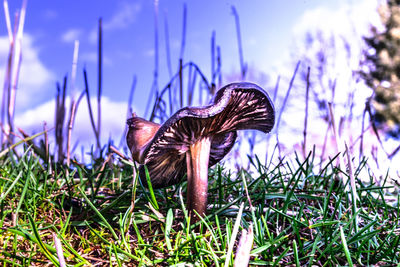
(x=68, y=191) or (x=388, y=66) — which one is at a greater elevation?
(x=388, y=66)

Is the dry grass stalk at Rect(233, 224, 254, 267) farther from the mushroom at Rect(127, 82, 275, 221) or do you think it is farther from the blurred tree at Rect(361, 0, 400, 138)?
the blurred tree at Rect(361, 0, 400, 138)

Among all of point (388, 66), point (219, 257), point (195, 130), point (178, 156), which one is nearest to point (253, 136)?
Answer: point (178, 156)

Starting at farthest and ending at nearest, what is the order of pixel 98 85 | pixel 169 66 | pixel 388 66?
pixel 388 66 < pixel 169 66 < pixel 98 85

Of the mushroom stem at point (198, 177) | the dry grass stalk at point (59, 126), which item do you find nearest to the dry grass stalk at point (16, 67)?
the dry grass stalk at point (59, 126)

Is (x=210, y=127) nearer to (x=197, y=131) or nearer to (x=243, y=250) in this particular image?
(x=197, y=131)

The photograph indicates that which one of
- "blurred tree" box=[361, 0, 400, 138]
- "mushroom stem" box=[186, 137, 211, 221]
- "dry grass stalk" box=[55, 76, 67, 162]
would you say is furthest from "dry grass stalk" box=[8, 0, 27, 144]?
"blurred tree" box=[361, 0, 400, 138]

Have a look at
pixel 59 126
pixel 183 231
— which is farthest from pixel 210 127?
pixel 59 126

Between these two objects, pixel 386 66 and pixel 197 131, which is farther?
pixel 386 66

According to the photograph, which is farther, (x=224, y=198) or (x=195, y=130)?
(x=224, y=198)

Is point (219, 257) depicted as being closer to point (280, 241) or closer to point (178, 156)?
point (280, 241)
